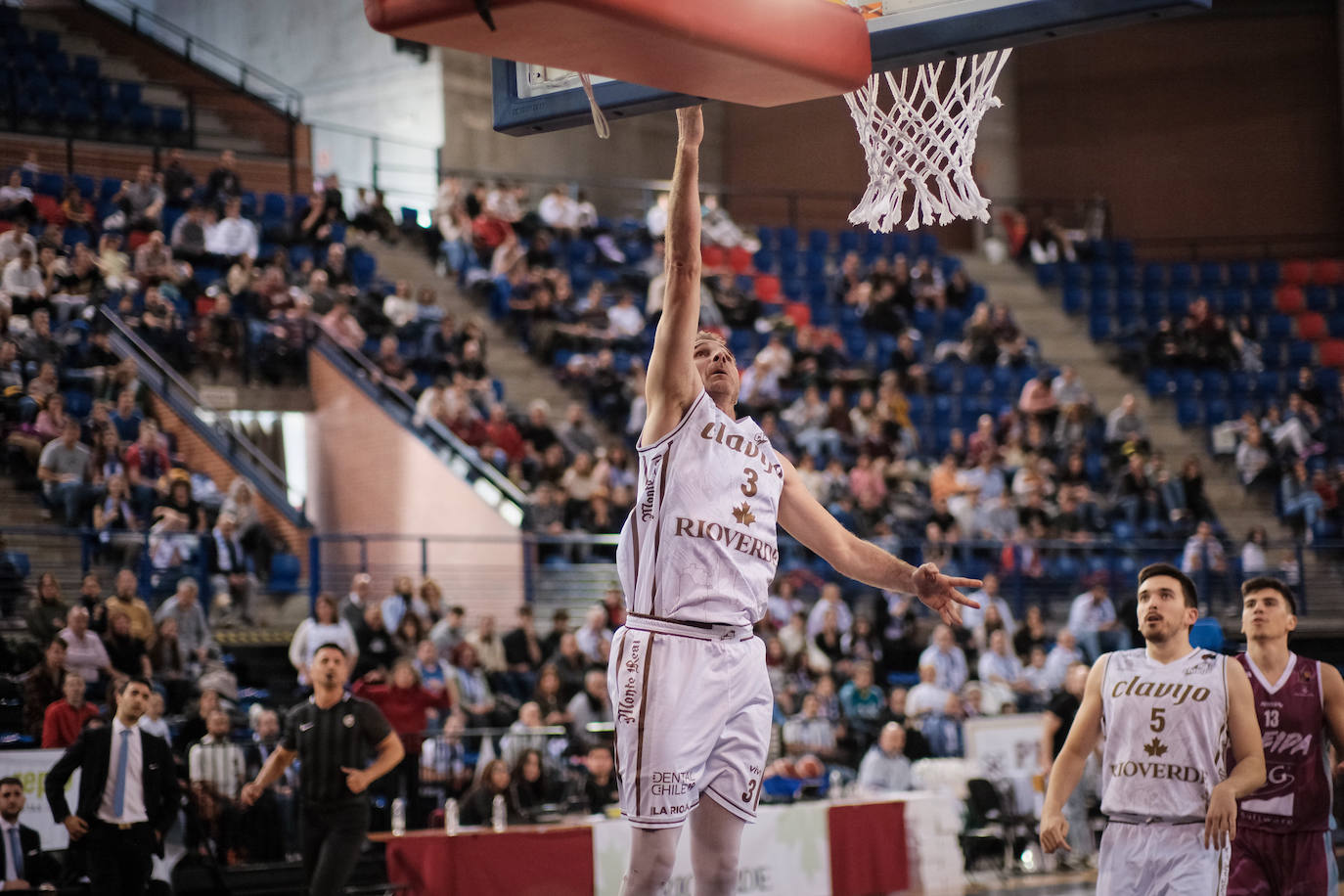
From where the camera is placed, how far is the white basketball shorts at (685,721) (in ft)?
14.5

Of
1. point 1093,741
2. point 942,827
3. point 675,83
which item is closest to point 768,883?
point 942,827

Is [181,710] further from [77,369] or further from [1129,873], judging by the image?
[1129,873]

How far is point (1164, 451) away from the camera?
21.7m

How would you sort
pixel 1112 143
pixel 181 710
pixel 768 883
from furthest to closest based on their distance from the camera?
pixel 1112 143, pixel 181 710, pixel 768 883

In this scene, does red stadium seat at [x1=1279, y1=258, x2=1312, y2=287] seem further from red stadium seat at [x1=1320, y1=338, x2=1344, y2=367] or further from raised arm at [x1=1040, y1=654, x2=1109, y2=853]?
raised arm at [x1=1040, y1=654, x2=1109, y2=853]

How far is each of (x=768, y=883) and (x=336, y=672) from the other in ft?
14.2

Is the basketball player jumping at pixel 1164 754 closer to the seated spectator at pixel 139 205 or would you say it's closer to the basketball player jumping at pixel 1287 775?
the basketball player jumping at pixel 1287 775

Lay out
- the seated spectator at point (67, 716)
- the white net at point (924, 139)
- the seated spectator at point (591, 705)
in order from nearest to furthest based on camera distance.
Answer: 1. the white net at point (924, 139)
2. the seated spectator at point (67, 716)
3. the seated spectator at point (591, 705)

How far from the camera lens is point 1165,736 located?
6008mm

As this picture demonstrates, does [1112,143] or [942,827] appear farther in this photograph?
[1112,143]

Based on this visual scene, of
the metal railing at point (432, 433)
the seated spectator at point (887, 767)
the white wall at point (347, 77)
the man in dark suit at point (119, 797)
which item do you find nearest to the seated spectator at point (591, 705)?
the seated spectator at point (887, 767)

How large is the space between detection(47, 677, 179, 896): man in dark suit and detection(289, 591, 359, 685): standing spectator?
3750mm

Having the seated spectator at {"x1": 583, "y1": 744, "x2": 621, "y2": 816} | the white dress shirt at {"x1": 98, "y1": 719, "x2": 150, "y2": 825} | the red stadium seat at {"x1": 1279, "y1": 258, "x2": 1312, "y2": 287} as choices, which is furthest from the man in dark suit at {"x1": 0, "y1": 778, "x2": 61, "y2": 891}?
the red stadium seat at {"x1": 1279, "y1": 258, "x2": 1312, "y2": 287}

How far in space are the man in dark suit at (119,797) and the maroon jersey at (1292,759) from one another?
5.92 m
